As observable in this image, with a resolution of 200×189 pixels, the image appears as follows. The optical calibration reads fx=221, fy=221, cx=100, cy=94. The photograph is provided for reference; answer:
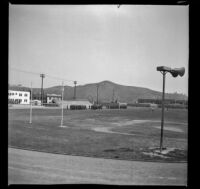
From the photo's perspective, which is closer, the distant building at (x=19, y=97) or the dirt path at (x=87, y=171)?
the dirt path at (x=87, y=171)

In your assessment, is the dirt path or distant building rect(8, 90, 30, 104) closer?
the dirt path

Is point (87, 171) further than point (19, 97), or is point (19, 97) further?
point (19, 97)

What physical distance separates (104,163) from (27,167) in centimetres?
207

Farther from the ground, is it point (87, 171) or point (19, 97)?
point (19, 97)

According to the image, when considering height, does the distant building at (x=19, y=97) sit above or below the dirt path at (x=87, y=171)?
above

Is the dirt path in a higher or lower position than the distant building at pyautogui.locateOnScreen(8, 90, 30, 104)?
lower

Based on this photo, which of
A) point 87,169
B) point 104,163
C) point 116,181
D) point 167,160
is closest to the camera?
point 116,181
